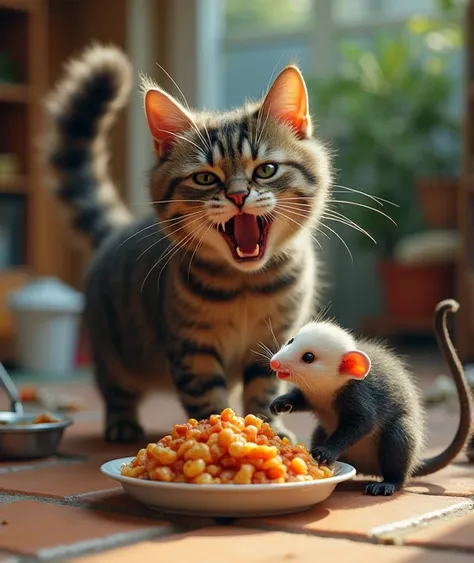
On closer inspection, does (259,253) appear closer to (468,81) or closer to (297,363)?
(297,363)

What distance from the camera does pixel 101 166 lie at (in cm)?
328

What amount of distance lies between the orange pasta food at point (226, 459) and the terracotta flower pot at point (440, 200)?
13.6ft

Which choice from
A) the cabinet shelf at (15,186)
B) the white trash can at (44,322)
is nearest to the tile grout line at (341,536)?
the white trash can at (44,322)

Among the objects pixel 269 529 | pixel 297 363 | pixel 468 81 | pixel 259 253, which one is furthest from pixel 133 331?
pixel 468 81

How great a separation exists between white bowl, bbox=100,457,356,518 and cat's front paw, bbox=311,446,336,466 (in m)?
0.07

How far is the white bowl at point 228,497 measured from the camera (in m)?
1.58

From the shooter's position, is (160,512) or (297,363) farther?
(297,363)

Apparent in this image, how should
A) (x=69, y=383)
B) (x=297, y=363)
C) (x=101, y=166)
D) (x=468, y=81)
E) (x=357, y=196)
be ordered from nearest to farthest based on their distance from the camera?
(x=297, y=363)
(x=101, y=166)
(x=69, y=383)
(x=468, y=81)
(x=357, y=196)

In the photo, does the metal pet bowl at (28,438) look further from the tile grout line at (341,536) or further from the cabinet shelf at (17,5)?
the cabinet shelf at (17,5)

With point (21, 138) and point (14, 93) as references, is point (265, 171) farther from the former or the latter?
point (21, 138)

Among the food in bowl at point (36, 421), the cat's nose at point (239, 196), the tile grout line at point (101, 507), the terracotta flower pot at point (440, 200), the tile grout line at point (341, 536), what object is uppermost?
the terracotta flower pot at point (440, 200)

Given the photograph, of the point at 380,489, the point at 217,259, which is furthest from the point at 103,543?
the point at 217,259

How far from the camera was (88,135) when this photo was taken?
3.14 m

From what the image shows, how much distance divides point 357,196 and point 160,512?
4.79 m
